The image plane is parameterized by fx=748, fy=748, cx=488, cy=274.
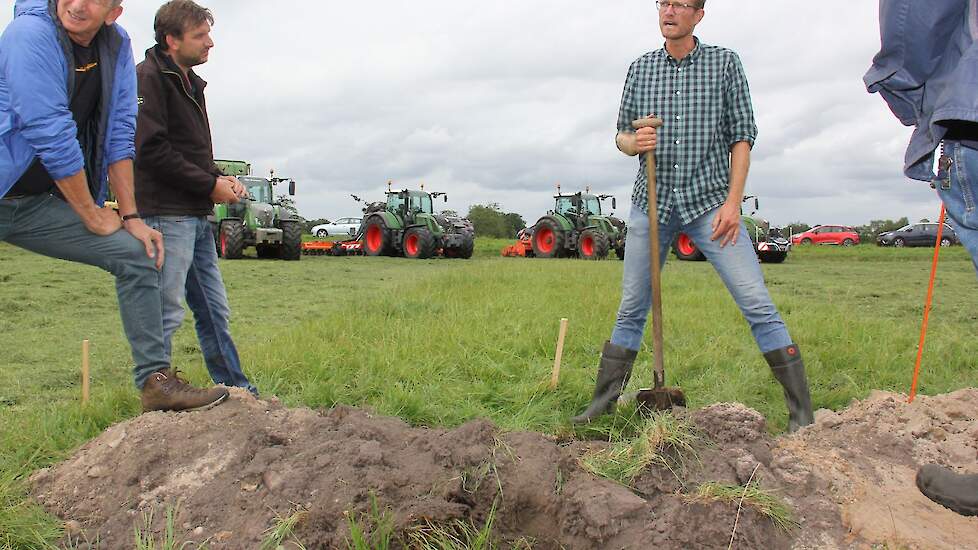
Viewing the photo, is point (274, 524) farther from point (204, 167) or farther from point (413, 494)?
point (204, 167)

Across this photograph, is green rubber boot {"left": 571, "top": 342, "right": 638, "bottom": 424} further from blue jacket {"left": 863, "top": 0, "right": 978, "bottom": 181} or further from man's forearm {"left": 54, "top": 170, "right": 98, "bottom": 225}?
man's forearm {"left": 54, "top": 170, "right": 98, "bottom": 225}

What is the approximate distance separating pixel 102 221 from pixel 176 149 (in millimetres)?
717

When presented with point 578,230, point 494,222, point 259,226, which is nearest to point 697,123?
point 259,226

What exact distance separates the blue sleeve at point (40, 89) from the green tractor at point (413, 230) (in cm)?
1830

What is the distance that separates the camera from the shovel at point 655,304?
3.23 meters

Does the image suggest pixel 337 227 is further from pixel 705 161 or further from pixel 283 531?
pixel 283 531

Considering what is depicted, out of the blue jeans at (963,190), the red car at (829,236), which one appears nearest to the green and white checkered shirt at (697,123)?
the blue jeans at (963,190)

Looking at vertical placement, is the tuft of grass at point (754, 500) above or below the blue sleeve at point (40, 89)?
below

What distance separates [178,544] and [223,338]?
1645mm

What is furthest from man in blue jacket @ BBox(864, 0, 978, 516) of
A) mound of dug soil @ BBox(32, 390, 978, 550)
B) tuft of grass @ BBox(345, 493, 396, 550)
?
tuft of grass @ BBox(345, 493, 396, 550)

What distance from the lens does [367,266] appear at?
56.5 feet

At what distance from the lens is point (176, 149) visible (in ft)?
11.3

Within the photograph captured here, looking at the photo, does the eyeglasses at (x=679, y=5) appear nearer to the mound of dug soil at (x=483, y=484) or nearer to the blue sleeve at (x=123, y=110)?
the mound of dug soil at (x=483, y=484)

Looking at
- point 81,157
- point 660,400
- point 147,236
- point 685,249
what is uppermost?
point 81,157
